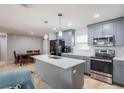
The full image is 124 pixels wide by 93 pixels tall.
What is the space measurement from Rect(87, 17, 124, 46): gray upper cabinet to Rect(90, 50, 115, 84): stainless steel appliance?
1.98ft

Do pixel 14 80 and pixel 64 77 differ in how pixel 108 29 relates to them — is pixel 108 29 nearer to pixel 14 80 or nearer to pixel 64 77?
pixel 64 77

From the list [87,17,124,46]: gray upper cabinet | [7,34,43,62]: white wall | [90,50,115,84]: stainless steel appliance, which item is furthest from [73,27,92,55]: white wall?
[7,34,43,62]: white wall

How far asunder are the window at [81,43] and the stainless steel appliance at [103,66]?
1.04 metres

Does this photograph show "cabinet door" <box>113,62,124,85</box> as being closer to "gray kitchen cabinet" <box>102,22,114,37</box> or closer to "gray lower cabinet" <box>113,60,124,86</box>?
"gray lower cabinet" <box>113,60,124,86</box>

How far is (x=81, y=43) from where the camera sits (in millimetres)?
5059

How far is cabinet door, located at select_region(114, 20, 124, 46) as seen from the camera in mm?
3133

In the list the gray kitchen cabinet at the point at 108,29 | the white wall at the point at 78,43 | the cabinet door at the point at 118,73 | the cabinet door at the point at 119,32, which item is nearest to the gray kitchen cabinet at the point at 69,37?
the white wall at the point at 78,43

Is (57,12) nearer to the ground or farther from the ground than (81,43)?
farther from the ground

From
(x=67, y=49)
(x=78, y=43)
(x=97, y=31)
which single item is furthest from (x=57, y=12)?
(x=67, y=49)

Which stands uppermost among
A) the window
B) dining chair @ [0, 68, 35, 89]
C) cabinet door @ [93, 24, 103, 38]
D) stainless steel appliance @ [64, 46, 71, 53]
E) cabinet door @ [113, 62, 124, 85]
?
cabinet door @ [93, 24, 103, 38]

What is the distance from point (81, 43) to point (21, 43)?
554cm

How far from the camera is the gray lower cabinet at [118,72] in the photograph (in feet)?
9.49

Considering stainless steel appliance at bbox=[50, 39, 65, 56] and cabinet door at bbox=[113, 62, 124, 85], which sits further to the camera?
stainless steel appliance at bbox=[50, 39, 65, 56]
